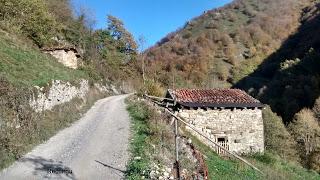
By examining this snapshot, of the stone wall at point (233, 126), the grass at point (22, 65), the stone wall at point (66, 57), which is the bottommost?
the stone wall at point (233, 126)

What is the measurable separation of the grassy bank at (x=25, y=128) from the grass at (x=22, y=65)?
5.73 feet

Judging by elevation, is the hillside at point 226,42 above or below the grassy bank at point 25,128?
above

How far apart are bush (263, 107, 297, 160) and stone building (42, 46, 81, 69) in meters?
18.7

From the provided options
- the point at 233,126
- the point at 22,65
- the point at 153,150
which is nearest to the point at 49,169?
the point at 153,150

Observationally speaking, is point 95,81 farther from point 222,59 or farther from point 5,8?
point 222,59

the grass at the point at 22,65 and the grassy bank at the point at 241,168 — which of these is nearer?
the grassy bank at the point at 241,168

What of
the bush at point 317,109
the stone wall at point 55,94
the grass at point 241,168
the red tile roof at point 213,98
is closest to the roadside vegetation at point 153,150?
the grass at point 241,168

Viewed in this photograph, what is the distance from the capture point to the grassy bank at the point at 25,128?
15922mm

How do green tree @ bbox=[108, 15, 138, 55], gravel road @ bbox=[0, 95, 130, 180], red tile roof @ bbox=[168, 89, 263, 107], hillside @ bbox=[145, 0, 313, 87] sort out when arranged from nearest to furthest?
gravel road @ bbox=[0, 95, 130, 180], red tile roof @ bbox=[168, 89, 263, 107], green tree @ bbox=[108, 15, 138, 55], hillside @ bbox=[145, 0, 313, 87]

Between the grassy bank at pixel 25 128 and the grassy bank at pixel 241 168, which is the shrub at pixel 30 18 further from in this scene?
the grassy bank at pixel 241 168

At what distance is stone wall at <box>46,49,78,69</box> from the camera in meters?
38.6

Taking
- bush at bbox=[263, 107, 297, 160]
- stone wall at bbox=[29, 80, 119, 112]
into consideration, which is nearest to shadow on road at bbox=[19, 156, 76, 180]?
stone wall at bbox=[29, 80, 119, 112]

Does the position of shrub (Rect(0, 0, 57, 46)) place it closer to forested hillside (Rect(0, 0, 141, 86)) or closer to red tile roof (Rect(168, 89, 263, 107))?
forested hillside (Rect(0, 0, 141, 86))

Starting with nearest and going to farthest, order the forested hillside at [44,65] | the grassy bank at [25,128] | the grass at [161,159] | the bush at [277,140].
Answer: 1. the grassy bank at [25,128]
2. the grass at [161,159]
3. the forested hillside at [44,65]
4. the bush at [277,140]
